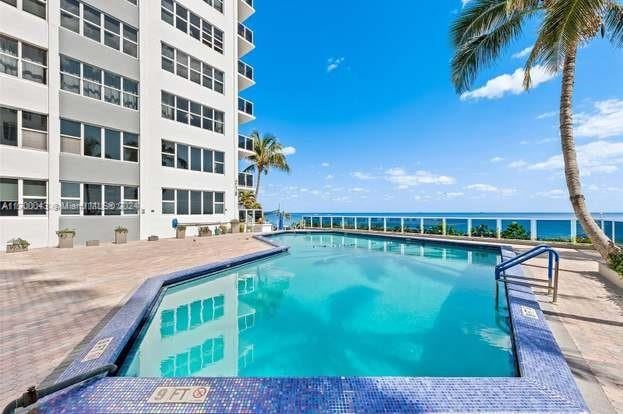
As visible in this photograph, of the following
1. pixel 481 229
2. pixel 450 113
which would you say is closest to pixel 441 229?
pixel 481 229

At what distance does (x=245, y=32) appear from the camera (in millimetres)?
21844

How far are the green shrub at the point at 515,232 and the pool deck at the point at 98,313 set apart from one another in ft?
15.9

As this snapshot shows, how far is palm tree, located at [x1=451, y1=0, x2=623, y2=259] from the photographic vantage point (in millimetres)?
6121

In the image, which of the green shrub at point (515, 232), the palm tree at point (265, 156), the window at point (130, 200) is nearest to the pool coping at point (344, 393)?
the green shrub at point (515, 232)

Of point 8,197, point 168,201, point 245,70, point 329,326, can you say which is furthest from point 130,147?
point 329,326

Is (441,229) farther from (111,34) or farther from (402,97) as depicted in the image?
(111,34)

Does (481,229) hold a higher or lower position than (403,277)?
higher

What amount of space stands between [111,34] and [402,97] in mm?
20847

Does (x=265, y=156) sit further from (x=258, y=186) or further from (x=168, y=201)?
(x=168, y=201)

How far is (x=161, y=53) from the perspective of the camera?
54.5 ft

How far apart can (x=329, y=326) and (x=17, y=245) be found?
13.4 metres

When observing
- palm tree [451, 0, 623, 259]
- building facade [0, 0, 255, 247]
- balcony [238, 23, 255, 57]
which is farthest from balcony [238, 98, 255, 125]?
palm tree [451, 0, 623, 259]

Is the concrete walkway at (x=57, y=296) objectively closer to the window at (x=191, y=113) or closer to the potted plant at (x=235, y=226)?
the potted plant at (x=235, y=226)

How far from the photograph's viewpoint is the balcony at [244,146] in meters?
21.8
